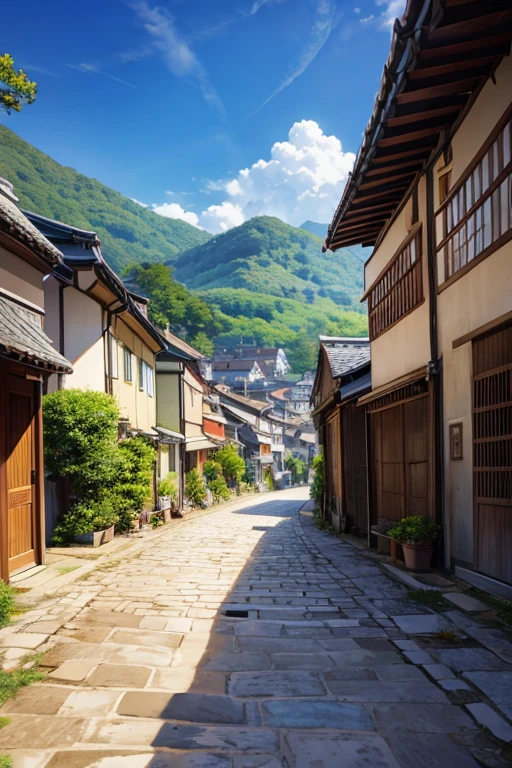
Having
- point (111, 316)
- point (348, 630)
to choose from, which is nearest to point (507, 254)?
point (348, 630)

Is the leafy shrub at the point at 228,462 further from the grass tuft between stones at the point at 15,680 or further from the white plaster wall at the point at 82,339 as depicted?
the grass tuft between stones at the point at 15,680

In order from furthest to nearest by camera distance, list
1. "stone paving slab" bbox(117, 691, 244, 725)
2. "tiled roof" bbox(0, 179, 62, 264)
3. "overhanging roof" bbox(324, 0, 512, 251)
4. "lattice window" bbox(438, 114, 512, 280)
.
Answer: "tiled roof" bbox(0, 179, 62, 264) < "lattice window" bbox(438, 114, 512, 280) < "overhanging roof" bbox(324, 0, 512, 251) < "stone paving slab" bbox(117, 691, 244, 725)

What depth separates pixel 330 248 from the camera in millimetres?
13023

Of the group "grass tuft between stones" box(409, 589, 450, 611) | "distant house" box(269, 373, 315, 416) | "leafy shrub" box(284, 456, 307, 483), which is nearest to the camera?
"grass tuft between stones" box(409, 589, 450, 611)

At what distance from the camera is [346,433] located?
54.2 feet

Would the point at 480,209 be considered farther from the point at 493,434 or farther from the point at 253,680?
the point at 253,680

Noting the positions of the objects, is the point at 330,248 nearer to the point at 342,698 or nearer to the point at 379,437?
the point at 379,437

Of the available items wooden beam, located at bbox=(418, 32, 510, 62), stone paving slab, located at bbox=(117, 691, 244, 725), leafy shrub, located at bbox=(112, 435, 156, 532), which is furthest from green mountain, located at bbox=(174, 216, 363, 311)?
stone paving slab, located at bbox=(117, 691, 244, 725)

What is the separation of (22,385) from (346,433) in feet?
31.7

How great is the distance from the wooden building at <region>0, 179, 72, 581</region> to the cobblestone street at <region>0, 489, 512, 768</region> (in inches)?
52.4

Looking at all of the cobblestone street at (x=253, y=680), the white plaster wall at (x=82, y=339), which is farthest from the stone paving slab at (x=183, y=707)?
the white plaster wall at (x=82, y=339)

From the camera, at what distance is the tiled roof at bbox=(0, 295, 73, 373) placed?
7516 millimetres

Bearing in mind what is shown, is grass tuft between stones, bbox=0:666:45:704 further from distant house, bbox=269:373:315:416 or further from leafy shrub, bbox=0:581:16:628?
distant house, bbox=269:373:315:416

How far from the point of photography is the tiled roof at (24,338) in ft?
24.7
